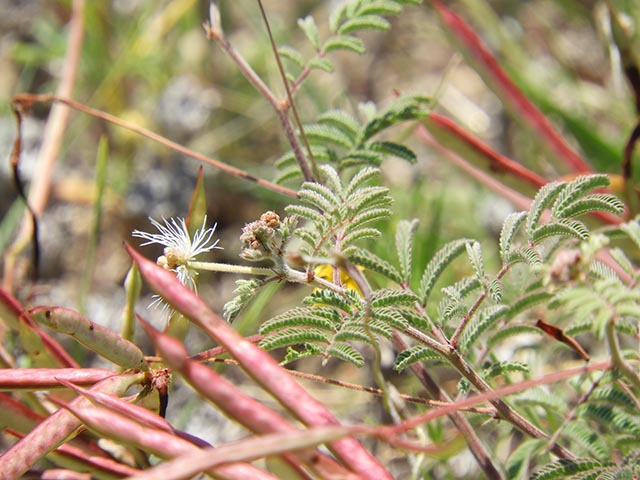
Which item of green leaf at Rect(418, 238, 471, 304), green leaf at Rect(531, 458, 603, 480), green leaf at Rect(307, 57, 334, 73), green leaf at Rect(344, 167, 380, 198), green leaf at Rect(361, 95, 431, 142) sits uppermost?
green leaf at Rect(307, 57, 334, 73)

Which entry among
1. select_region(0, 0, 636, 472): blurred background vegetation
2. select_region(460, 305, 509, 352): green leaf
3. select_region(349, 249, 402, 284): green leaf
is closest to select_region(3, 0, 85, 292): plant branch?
select_region(0, 0, 636, 472): blurred background vegetation

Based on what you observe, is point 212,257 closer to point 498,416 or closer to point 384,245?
point 384,245

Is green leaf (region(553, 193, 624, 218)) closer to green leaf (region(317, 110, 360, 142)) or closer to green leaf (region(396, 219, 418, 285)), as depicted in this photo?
green leaf (region(396, 219, 418, 285))

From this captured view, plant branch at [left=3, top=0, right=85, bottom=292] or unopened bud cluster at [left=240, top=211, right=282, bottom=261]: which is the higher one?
plant branch at [left=3, top=0, right=85, bottom=292]

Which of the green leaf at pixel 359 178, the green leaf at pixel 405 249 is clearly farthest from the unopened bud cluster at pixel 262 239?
the green leaf at pixel 405 249

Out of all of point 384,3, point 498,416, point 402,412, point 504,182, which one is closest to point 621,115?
point 504,182
